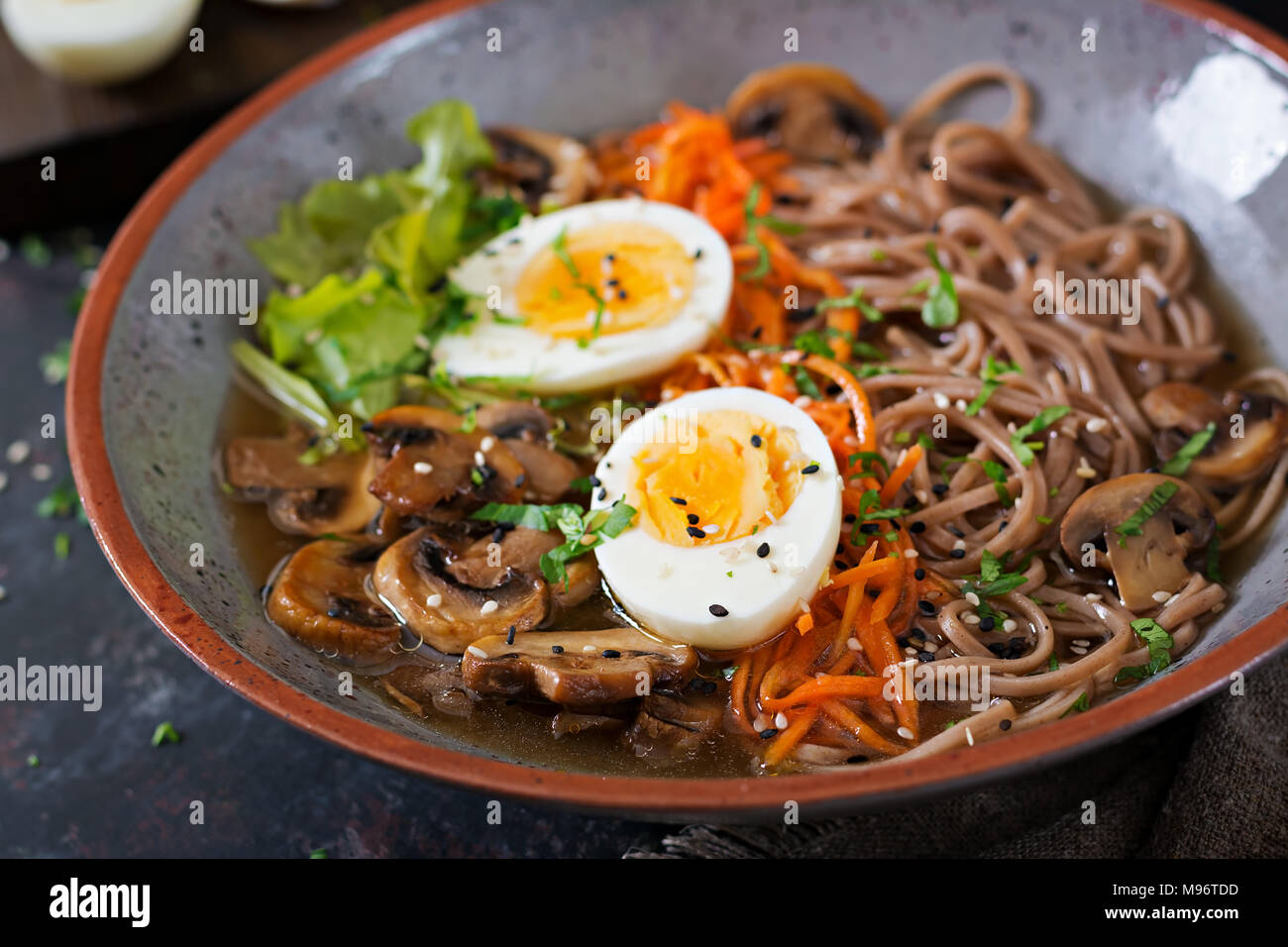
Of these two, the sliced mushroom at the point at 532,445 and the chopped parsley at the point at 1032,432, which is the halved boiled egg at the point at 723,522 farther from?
the chopped parsley at the point at 1032,432

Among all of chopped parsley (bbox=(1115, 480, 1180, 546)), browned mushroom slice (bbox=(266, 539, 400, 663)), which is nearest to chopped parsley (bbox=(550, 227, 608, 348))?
browned mushroom slice (bbox=(266, 539, 400, 663))

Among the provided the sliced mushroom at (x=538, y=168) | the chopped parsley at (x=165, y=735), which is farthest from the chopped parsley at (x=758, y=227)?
the chopped parsley at (x=165, y=735)

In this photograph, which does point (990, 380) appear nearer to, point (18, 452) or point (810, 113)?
point (810, 113)

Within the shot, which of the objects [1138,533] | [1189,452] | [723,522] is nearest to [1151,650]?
[1138,533]

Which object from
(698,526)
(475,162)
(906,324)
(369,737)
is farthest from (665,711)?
(475,162)

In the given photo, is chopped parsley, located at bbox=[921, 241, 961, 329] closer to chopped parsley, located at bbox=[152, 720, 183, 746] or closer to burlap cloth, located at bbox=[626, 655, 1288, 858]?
burlap cloth, located at bbox=[626, 655, 1288, 858]

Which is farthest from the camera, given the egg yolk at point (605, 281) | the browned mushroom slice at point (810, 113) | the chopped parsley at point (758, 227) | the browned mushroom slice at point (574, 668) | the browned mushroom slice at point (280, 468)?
the browned mushroom slice at point (810, 113)

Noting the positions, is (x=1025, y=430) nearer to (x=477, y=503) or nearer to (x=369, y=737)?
(x=477, y=503)
